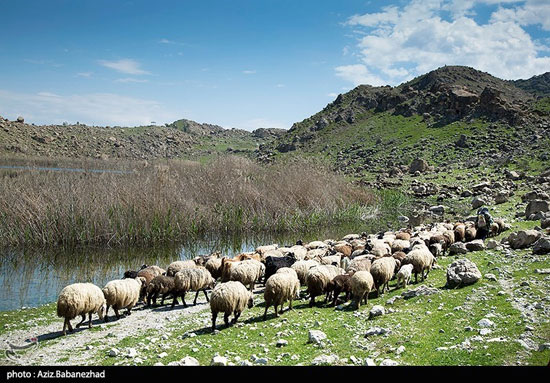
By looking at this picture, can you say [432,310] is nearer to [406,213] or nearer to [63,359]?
[63,359]

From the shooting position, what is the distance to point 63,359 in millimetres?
8602

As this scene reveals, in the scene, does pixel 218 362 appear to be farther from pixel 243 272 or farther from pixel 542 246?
pixel 542 246

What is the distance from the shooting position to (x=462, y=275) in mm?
12086

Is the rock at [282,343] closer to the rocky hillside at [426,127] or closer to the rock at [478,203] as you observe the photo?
the rock at [478,203]

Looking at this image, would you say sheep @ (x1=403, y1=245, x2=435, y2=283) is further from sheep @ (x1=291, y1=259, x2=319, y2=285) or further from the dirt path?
the dirt path

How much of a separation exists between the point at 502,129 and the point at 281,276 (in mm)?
65538

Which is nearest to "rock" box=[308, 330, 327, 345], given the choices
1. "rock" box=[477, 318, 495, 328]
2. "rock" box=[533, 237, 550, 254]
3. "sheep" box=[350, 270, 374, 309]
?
"sheep" box=[350, 270, 374, 309]

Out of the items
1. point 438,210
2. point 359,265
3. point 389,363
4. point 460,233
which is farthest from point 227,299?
point 438,210

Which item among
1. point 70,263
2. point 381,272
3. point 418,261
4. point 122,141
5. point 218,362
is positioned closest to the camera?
point 218,362

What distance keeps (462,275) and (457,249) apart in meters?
6.37

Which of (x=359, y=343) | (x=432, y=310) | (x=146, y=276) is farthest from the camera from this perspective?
(x=146, y=276)

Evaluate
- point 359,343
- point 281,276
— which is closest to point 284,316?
point 281,276

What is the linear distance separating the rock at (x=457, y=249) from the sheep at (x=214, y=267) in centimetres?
1036

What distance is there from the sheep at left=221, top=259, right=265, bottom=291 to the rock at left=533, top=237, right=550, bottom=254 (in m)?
9.97
